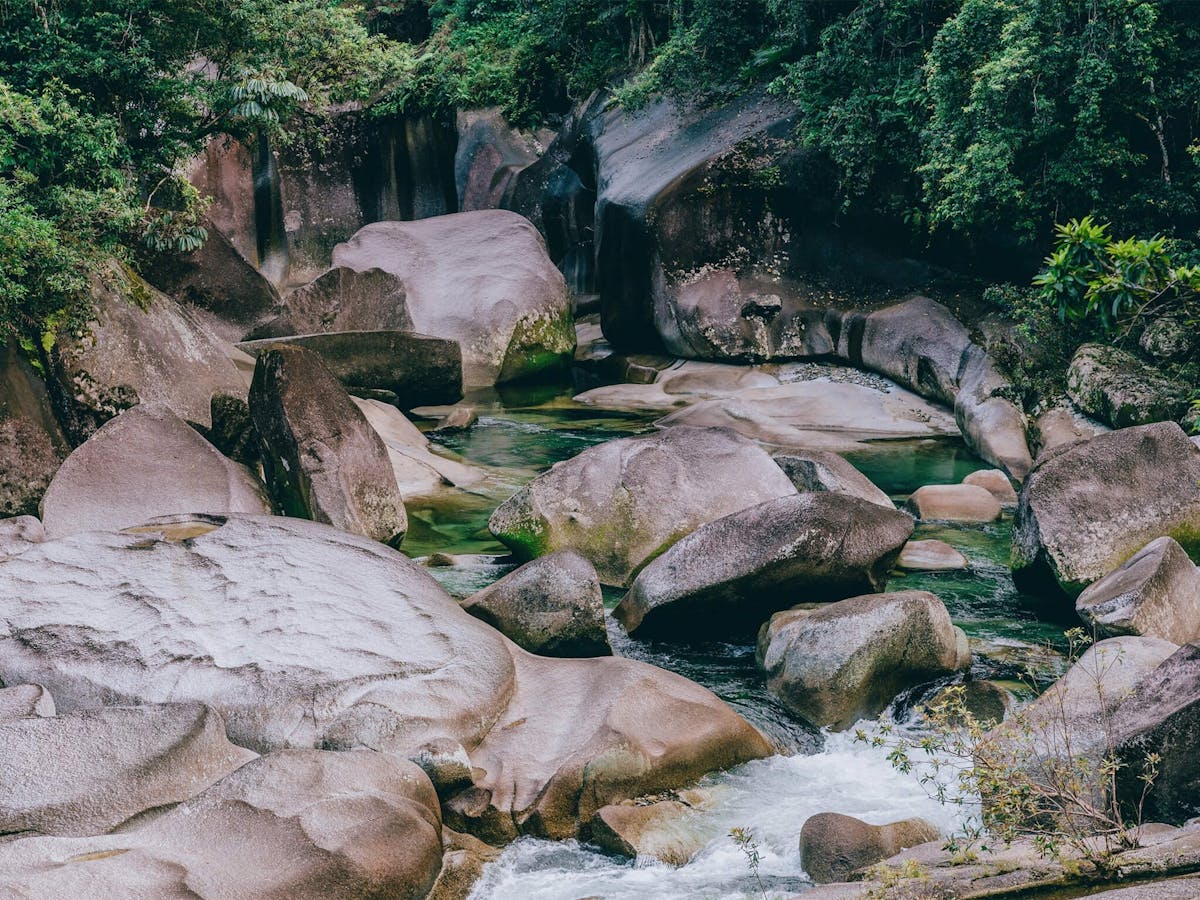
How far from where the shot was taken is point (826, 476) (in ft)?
31.0

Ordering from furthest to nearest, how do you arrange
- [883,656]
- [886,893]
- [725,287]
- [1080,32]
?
[725,287], [1080,32], [883,656], [886,893]

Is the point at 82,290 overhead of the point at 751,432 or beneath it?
overhead

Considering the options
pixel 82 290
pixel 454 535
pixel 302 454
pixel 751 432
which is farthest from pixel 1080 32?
pixel 82 290

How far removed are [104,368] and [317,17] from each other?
8.12 m

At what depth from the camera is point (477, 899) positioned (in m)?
4.72

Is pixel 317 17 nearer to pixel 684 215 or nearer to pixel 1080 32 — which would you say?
pixel 684 215

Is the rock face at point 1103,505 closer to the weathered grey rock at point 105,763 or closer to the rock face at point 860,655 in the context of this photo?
the rock face at point 860,655

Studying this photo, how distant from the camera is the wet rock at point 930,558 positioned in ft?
29.9

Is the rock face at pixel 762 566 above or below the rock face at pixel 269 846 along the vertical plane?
below

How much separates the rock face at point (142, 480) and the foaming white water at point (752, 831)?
4.41m

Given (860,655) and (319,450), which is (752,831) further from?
(319,450)

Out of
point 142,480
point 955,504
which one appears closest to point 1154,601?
point 955,504

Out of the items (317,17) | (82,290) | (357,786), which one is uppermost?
(317,17)

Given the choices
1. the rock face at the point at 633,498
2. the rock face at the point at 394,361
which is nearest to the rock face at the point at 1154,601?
the rock face at the point at 633,498
